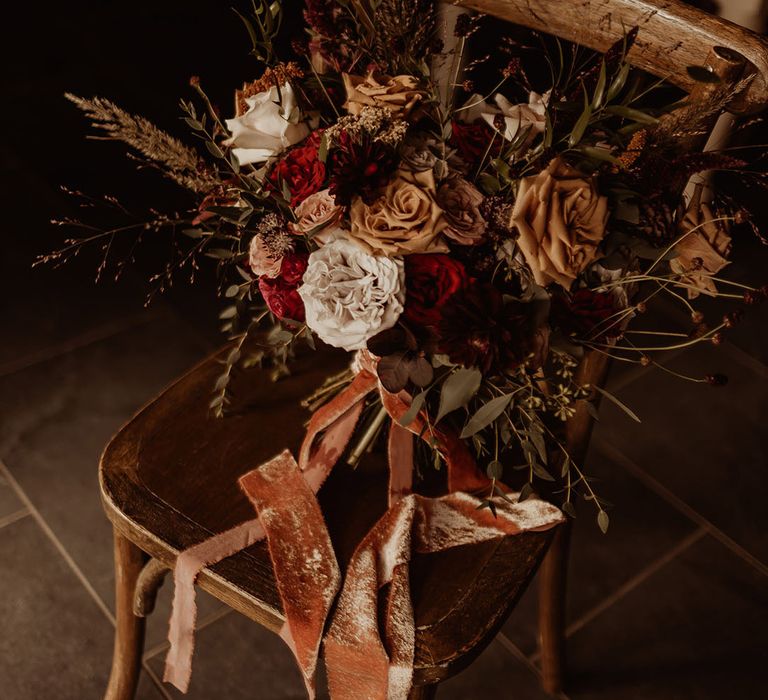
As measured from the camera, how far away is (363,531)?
99 centimetres

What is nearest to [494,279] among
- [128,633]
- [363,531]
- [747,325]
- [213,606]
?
[363,531]

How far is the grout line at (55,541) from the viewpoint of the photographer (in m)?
1.51

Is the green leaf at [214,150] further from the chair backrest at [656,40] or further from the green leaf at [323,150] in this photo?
the chair backrest at [656,40]

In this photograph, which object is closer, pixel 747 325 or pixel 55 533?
pixel 55 533

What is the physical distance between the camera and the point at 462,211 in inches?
31.1

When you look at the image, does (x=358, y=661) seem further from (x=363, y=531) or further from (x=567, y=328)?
(x=567, y=328)

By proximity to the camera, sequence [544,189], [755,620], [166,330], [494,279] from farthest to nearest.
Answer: [166,330] < [755,620] < [494,279] < [544,189]

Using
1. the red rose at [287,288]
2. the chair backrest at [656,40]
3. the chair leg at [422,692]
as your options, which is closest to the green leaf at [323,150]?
the red rose at [287,288]

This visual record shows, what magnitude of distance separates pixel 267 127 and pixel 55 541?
1.05 meters

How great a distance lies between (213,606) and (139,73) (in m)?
1.89

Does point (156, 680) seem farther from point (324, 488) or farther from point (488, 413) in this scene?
point (488, 413)

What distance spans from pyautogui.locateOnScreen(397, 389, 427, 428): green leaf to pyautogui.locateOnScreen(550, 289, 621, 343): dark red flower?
0.14 metres

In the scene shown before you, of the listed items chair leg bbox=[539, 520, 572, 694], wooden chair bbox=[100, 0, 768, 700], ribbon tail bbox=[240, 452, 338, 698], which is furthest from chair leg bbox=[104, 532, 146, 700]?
chair leg bbox=[539, 520, 572, 694]

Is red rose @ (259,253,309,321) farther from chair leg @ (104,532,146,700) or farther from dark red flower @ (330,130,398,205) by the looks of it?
chair leg @ (104,532,146,700)
